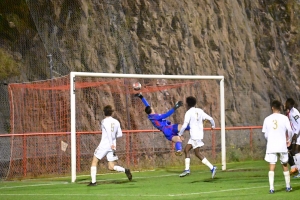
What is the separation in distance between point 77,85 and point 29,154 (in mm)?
A: 3108

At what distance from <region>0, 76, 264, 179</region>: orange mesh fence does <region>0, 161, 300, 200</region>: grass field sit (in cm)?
129

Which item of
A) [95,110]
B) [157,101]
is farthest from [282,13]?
[95,110]

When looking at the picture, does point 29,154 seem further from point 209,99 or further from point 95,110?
point 209,99

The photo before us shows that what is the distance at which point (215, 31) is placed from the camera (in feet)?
128

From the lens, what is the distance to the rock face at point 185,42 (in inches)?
1192

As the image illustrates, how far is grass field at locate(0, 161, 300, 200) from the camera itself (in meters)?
17.1

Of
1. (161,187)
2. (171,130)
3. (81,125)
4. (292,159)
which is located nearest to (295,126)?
(292,159)

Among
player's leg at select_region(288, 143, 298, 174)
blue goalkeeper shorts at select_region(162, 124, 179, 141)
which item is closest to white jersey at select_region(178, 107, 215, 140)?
blue goalkeeper shorts at select_region(162, 124, 179, 141)

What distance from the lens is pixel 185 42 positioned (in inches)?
1442

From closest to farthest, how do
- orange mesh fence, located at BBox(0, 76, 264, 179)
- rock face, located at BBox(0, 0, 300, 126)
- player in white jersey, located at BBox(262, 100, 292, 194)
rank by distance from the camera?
player in white jersey, located at BBox(262, 100, 292, 194), orange mesh fence, located at BBox(0, 76, 264, 179), rock face, located at BBox(0, 0, 300, 126)

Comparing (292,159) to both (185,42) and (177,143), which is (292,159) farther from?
(185,42)

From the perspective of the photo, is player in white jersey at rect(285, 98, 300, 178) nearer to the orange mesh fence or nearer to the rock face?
the orange mesh fence

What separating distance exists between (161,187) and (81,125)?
900 cm

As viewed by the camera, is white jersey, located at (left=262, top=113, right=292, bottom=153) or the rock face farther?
the rock face
